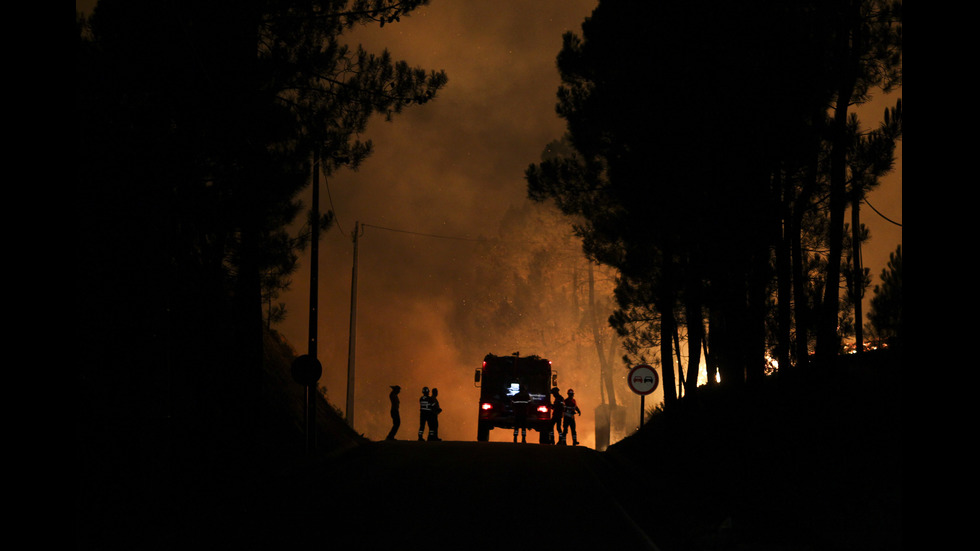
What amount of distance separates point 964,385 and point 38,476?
6.74 meters

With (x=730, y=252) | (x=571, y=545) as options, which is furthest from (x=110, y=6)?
(x=730, y=252)

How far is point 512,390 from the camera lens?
36.4 metres

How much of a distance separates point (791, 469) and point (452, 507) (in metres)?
4.33

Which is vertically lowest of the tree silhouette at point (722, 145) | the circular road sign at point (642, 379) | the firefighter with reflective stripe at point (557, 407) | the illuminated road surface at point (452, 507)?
the illuminated road surface at point (452, 507)

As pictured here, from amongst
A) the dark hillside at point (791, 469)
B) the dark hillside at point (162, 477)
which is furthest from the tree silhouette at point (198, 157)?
the dark hillside at point (791, 469)

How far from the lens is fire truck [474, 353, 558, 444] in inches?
1433

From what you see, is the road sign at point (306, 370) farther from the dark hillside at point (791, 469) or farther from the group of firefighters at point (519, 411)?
the group of firefighters at point (519, 411)

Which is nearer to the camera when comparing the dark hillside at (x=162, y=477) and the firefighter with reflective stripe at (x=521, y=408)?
the dark hillside at (x=162, y=477)

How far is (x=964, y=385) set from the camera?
23.6 ft

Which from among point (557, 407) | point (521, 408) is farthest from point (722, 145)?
point (521, 408)

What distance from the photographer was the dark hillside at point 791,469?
10234 millimetres

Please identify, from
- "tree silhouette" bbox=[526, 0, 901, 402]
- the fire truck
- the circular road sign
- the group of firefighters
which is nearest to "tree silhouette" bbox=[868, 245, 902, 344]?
"tree silhouette" bbox=[526, 0, 901, 402]

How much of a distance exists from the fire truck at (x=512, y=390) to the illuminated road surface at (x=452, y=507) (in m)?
14.0

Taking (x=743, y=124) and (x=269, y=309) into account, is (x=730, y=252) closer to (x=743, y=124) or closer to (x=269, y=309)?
(x=743, y=124)
